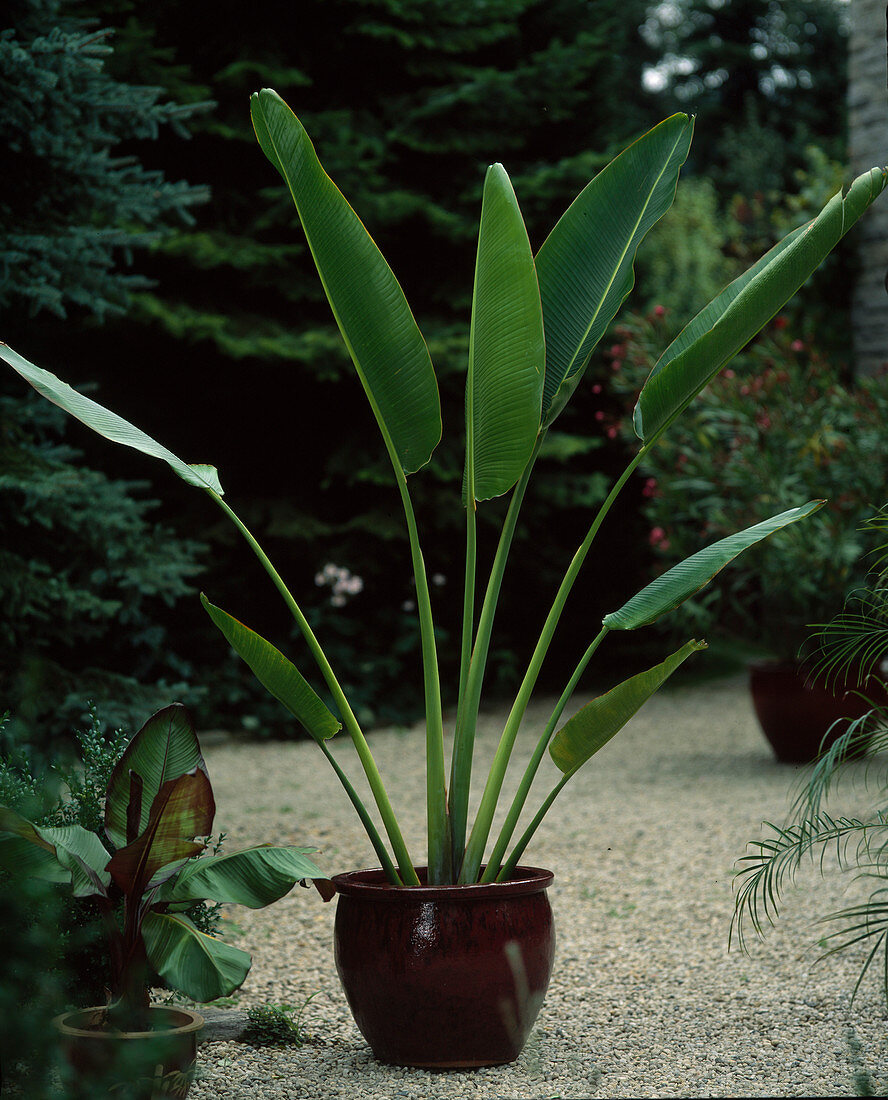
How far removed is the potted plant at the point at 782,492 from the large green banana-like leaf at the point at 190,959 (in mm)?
3657

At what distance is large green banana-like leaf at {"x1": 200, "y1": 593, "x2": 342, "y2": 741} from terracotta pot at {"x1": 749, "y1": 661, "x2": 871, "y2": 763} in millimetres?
3929

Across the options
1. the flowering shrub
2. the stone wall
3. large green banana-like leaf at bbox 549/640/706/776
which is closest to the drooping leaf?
large green banana-like leaf at bbox 549/640/706/776

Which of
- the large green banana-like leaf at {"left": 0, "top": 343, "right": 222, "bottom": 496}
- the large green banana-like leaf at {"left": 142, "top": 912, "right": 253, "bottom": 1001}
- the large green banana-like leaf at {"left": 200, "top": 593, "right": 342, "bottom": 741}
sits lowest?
the large green banana-like leaf at {"left": 142, "top": 912, "right": 253, "bottom": 1001}

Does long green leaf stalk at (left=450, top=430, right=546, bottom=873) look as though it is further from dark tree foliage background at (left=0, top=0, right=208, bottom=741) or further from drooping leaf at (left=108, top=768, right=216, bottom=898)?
dark tree foliage background at (left=0, top=0, right=208, bottom=741)

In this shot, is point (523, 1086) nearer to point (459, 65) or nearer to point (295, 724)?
point (295, 724)

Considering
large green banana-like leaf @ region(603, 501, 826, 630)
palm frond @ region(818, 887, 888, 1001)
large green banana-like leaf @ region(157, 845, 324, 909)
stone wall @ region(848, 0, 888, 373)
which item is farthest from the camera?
stone wall @ region(848, 0, 888, 373)

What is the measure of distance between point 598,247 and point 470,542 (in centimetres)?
73

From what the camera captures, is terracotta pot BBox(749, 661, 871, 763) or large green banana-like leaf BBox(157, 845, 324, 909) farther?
terracotta pot BBox(749, 661, 871, 763)

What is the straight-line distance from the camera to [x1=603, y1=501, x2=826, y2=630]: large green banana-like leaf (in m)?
2.12

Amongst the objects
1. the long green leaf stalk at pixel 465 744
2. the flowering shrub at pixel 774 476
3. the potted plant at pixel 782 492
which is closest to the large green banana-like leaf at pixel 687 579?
the long green leaf stalk at pixel 465 744

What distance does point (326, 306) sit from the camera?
7602mm

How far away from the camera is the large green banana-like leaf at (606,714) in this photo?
205cm

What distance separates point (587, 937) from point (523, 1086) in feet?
4.12

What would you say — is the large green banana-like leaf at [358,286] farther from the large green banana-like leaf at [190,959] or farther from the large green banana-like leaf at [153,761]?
the large green banana-like leaf at [190,959]
